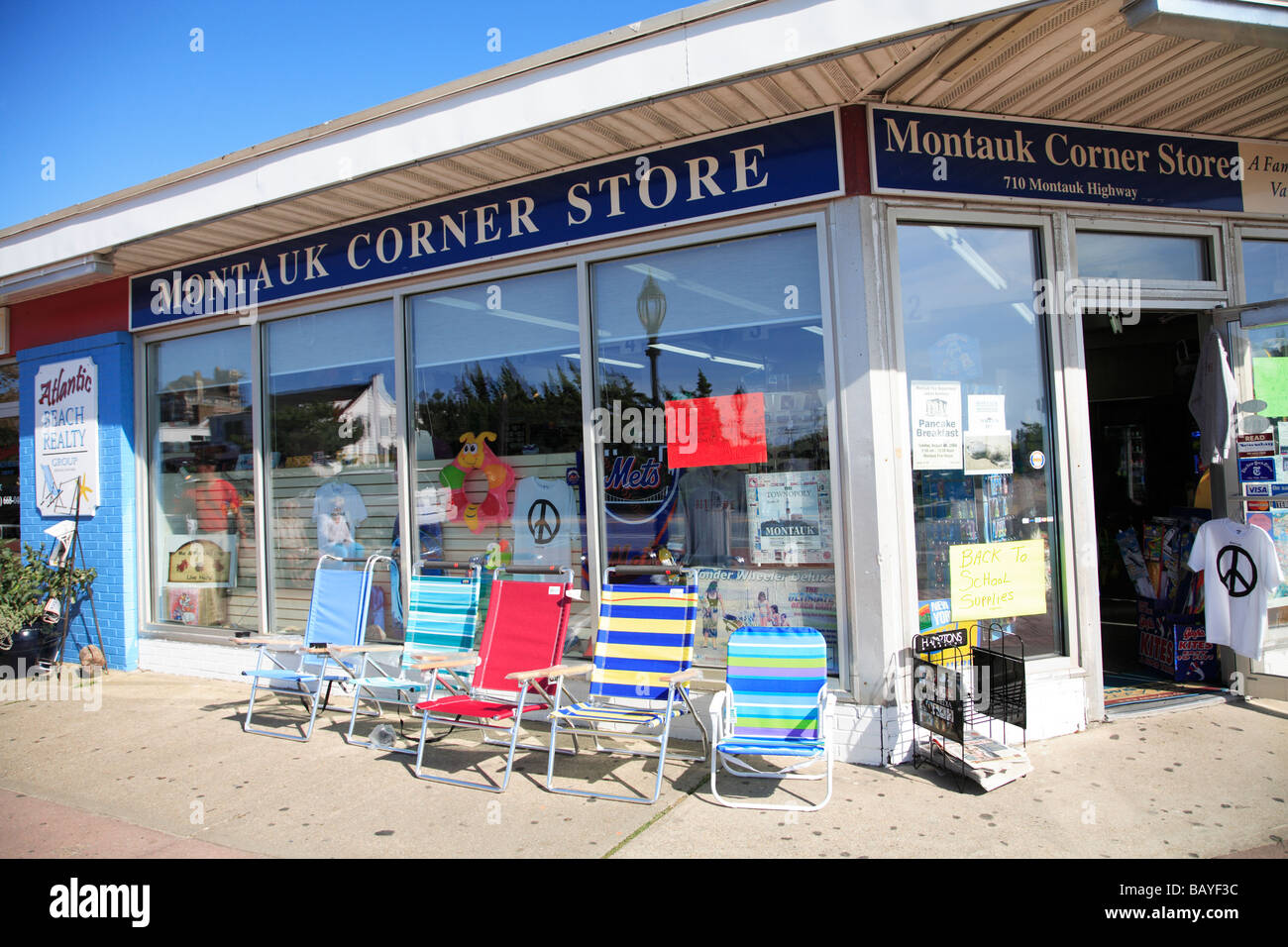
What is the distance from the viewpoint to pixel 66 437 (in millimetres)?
7461

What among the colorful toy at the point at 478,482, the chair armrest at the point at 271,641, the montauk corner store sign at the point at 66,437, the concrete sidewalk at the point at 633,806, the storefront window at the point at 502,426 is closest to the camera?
the concrete sidewalk at the point at 633,806

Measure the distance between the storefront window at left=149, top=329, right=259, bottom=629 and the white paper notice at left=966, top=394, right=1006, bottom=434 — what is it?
5424mm

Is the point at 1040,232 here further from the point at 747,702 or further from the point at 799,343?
the point at 747,702

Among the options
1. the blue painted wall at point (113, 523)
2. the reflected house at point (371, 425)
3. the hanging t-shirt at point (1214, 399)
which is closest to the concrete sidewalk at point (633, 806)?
the hanging t-shirt at point (1214, 399)

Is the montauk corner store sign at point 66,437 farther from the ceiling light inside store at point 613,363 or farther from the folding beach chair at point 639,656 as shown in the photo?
the folding beach chair at point 639,656

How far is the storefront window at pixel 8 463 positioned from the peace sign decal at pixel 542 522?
21.3ft

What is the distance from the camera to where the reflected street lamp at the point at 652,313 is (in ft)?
16.6

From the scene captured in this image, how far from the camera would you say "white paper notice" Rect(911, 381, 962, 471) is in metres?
4.45

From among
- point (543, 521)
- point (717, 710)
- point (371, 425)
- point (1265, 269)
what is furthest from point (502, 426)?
point (1265, 269)

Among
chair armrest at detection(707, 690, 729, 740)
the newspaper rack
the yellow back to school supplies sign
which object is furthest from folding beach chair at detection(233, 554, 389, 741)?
the yellow back to school supplies sign

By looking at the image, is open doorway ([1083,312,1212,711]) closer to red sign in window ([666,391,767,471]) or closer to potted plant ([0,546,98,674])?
red sign in window ([666,391,767,471])

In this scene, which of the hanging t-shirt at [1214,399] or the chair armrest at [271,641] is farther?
the chair armrest at [271,641]

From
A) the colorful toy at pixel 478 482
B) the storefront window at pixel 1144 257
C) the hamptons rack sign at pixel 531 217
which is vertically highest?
the hamptons rack sign at pixel 531 217

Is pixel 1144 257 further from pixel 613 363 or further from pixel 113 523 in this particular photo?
pixel 113 523
